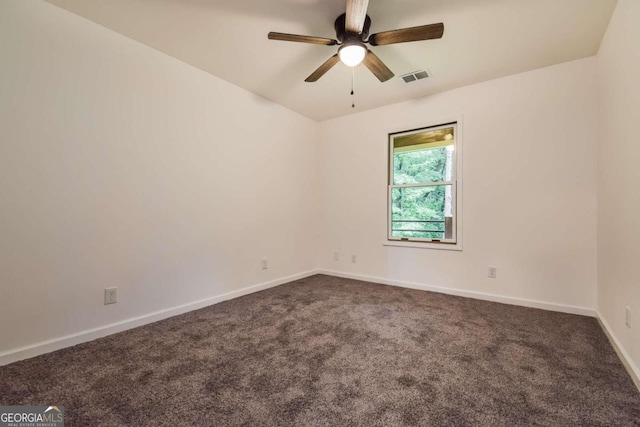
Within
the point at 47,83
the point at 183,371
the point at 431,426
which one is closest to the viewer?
the point at 431,426

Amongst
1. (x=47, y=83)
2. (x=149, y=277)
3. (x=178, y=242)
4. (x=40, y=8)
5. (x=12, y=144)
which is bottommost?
(x=149, y=277)

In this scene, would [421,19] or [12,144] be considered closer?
[12,144]

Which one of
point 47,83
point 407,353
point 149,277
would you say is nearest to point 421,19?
point 407,353

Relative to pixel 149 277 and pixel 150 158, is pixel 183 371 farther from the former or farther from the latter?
pixel 150 158

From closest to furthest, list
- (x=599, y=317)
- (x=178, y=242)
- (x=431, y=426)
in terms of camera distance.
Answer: (x=431, y=426) → (x=599, y=317) → (x=178, y=242)

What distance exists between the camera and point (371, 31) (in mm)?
2254

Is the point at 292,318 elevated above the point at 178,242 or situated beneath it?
situated beneath

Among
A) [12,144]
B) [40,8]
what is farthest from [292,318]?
[40,8]

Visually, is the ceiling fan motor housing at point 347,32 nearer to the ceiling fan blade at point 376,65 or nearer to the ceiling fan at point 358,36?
the ceiling fan at point 358,36

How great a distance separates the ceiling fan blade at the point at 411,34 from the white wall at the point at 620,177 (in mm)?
1100

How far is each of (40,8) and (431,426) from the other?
3495 mm

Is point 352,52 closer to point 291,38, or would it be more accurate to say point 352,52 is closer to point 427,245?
point 291,38

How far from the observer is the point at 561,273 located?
8.81ft

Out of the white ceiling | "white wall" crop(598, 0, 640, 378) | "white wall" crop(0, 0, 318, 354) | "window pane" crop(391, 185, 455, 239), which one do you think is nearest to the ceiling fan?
the white ceiling
